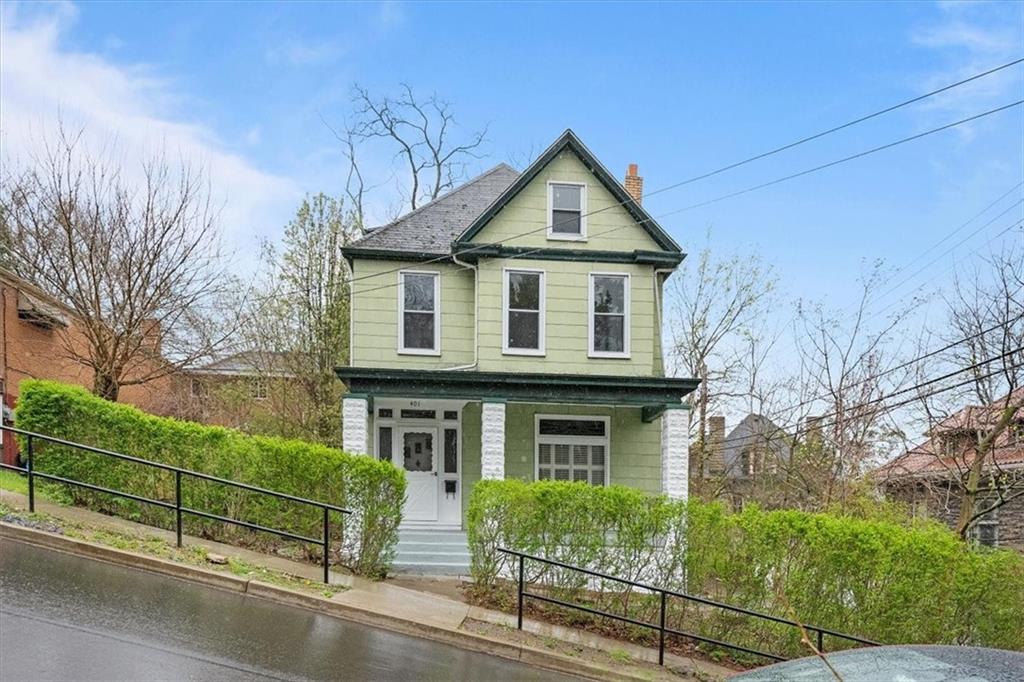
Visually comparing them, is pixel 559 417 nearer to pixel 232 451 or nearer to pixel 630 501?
pixel 630 501

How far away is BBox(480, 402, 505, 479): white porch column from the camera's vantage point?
40.7 ft

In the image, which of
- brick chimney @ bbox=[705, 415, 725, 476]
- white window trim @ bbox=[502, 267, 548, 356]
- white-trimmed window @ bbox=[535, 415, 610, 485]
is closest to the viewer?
white window trim @ bbox=[502, 267, 548, 356]

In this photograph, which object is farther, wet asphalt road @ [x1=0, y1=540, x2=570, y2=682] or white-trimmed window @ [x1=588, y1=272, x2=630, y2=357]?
white-trimmed window @ [x1=588, y1=272, x2=630, y2=357]

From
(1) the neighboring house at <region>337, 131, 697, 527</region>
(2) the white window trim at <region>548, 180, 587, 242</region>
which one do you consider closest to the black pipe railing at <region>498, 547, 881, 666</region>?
(1) the neighboring house at <region>337, 131, 697, 527</region>

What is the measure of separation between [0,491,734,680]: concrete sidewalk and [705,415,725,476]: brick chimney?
44.9 ft

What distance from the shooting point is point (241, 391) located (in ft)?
68.5

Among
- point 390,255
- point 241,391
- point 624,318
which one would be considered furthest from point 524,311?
point 241,391

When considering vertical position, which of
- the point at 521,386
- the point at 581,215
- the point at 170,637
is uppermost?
the point at 581,215

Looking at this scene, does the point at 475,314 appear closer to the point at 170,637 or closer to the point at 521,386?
the point at 521,386

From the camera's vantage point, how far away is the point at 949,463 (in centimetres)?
1528

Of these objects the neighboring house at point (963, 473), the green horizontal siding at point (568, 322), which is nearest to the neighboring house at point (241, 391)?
the green horizontal siding at point (568, 322)

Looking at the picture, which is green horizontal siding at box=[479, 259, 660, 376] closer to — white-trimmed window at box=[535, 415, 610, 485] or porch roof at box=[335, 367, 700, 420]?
porch roof at box=[335, 367, 700, 420]

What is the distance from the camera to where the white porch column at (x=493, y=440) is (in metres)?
12.4

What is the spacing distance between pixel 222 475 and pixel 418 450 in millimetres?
5154
